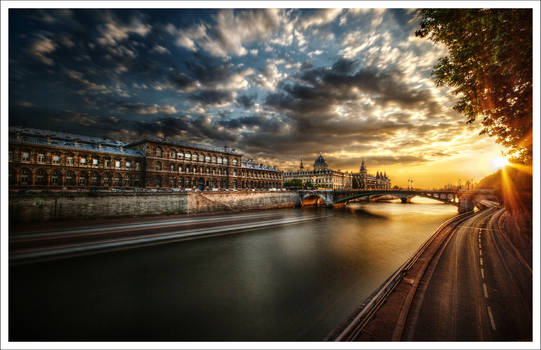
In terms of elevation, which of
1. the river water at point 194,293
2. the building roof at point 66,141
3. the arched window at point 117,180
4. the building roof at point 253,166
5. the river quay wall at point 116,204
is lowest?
the river water at point 194,293

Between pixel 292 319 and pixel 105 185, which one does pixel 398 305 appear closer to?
pixel 292 319

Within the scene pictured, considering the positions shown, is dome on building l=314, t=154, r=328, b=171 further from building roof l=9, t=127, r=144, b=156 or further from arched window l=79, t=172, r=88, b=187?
arched window l=79, t=172, r=88, b=187

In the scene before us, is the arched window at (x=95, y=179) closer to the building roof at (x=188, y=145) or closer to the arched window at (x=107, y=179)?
the arched window at (x=107, y=179)

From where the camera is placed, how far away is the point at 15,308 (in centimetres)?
766

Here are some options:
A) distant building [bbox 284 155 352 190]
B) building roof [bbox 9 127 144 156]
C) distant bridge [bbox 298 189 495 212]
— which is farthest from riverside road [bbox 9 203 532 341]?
distant building [bbox 284 155 352 190]

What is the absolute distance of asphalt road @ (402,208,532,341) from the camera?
238 inches

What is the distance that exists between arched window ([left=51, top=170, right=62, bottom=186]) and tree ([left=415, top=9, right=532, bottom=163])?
48588 mm

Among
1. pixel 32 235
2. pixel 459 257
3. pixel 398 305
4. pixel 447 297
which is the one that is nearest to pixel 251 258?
pixel 398 305

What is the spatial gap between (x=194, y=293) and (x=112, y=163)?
4072 centimetres

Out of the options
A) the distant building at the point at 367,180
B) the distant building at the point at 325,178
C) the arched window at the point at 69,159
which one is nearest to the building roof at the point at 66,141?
the arched window at the point at 69,159

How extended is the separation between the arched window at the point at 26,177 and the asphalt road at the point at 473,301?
155ft

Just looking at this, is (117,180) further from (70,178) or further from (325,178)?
(325,178)

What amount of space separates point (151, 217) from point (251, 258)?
22.7 m

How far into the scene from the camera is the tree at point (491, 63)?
6.85m
